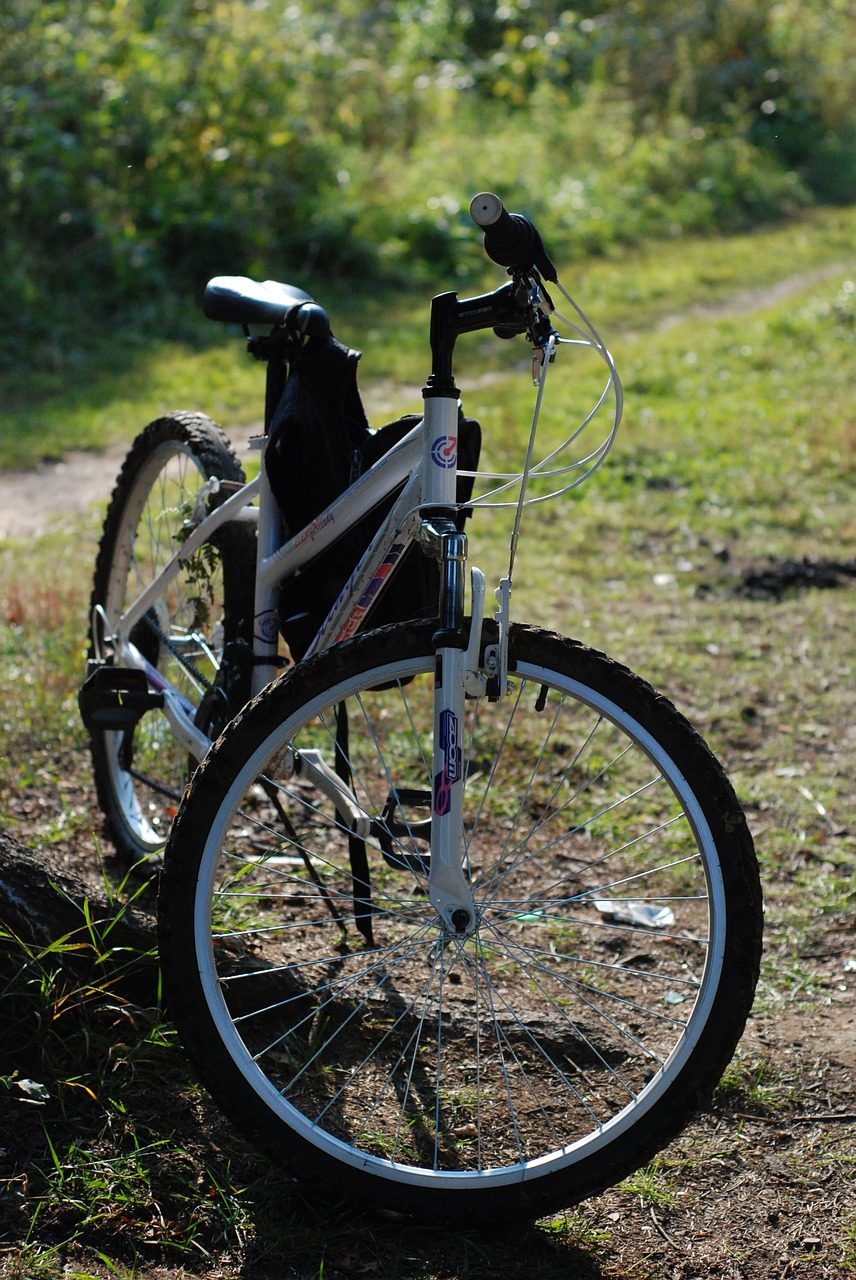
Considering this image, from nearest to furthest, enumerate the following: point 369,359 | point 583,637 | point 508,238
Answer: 1. point 508,238
2. point 583,637
3. point 369,359

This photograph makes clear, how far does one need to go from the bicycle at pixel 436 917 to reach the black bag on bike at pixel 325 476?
0.21 feet

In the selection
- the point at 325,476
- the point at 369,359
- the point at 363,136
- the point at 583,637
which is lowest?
the point at 325,476

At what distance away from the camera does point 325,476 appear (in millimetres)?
2557

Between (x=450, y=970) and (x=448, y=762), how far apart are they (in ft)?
2.61

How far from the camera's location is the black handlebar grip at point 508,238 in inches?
76.7

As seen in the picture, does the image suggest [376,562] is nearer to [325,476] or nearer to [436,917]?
[325,476]

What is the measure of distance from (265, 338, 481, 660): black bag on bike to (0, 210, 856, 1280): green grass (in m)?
0.79

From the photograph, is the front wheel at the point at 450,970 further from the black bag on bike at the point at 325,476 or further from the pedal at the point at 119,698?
the pedal at the point at 119,698

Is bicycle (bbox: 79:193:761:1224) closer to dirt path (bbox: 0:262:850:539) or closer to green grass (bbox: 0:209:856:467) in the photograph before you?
dirt path (bbox: 0:262:850:539)

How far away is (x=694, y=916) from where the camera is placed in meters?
3.26

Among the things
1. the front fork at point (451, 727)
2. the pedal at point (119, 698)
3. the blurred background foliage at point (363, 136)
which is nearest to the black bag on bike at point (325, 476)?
the front fork at point (451, 727)

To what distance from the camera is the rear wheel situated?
116 inches

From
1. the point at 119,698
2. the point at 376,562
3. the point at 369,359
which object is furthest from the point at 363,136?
the point at 376,562

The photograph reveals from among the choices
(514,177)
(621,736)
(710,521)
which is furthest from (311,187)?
(621,736)
